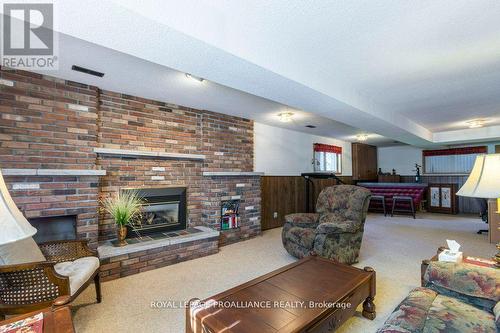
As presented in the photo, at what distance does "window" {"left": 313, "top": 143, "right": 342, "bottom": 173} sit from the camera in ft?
22.4

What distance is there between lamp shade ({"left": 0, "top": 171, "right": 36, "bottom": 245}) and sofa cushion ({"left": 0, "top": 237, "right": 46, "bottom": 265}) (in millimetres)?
1042

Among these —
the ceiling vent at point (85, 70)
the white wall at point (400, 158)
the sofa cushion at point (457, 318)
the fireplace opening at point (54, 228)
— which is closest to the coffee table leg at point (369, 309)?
the sofa cushion at point (457, 318)

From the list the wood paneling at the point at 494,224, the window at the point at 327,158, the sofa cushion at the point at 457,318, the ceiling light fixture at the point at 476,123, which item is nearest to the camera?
the sofa cushion at the point at 457,318

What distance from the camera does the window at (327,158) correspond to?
683 centimetres

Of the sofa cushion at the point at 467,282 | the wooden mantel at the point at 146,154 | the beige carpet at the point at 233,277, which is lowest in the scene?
the beige carpet at the point at 233,277

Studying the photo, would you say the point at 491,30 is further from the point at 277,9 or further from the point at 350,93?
the point at 277,9

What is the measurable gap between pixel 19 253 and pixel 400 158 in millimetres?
10052

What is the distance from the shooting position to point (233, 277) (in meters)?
2.88

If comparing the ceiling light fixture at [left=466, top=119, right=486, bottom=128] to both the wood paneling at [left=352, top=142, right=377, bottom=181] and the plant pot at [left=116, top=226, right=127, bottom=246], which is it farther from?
the plant pot at [left=116, top=226, right=127, bottom=246]

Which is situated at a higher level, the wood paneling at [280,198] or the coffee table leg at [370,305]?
the wood paneling at [280,198]

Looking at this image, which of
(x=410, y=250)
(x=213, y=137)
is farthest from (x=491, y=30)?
(x=213, y=137)

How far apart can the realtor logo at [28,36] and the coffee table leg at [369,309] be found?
2999 mm

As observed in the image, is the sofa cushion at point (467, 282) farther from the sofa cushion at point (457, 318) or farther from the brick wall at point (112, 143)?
the brick wall at point (112, 143)

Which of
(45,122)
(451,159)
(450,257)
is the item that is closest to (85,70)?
(45,122)
